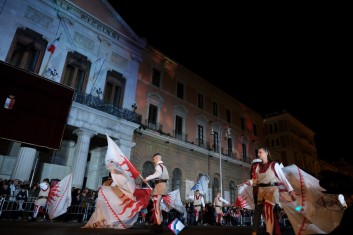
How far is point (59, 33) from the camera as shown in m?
16.0

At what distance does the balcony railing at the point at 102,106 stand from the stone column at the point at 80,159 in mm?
1855

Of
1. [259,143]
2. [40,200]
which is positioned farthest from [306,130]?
[40,200]

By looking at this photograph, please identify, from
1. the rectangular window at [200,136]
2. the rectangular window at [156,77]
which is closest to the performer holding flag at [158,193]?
the rectangular window at [156,77]

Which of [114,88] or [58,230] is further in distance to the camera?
[114,88]

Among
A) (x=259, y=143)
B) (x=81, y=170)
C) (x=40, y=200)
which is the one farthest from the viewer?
(x=259, y=143)

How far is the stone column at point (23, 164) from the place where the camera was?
12.0 metres

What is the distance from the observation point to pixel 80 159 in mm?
13773

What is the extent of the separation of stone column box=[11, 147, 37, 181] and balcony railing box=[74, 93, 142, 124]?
3988 millimetres

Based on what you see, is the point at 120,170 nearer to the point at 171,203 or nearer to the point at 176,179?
the point at 171,203

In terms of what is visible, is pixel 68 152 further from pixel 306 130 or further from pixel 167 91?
pixel 306 130

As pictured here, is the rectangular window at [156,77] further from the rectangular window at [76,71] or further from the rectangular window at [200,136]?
the rectangular window at [76,71]

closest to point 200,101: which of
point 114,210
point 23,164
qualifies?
point 23,164

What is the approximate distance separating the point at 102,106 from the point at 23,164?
557 centimetres

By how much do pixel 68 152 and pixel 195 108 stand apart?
44.8 feet
